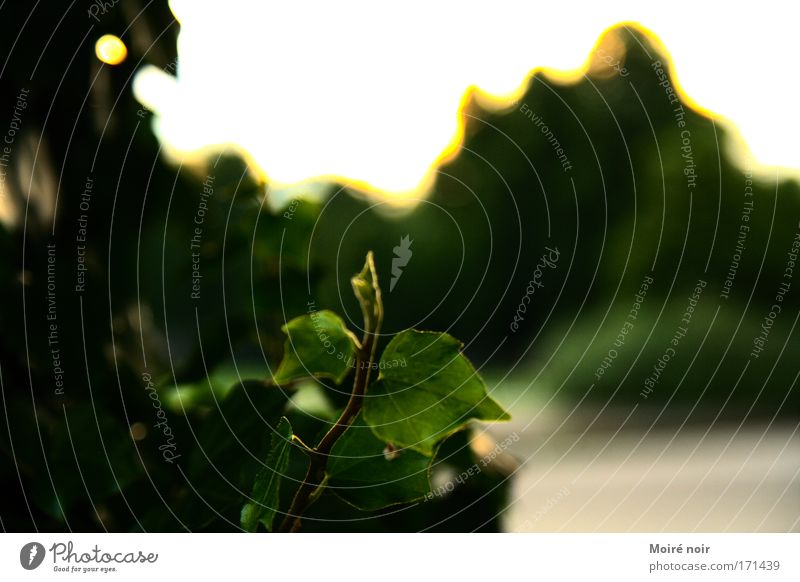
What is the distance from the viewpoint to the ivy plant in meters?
0.20

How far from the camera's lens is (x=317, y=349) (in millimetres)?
216

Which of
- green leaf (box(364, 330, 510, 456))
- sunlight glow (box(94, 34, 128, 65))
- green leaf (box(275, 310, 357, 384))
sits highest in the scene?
sunlight glow (box(94, 34, 128, 65))

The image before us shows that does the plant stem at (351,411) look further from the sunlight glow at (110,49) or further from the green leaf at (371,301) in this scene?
the sunlight glow at (110,49)

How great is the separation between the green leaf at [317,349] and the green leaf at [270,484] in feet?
0.07

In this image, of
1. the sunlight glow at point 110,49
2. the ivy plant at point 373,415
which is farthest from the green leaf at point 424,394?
the sunlight glow at point 110,49

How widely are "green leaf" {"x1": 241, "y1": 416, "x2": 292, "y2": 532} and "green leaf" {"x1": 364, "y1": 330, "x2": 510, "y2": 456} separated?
0.9 inches

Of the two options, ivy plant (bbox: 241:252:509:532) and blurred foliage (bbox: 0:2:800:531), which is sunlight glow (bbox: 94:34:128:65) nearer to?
blurred foliage (bbox: 0:2:800:531)

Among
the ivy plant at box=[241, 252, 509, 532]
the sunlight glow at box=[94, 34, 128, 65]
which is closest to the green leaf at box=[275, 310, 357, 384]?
the ivy plant at box=[241, 252, 509, 532]

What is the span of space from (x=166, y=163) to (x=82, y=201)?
3 cm

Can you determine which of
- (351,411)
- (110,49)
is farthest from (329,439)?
(110,49)

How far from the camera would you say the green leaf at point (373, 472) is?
0.21m

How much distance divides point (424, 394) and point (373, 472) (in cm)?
3
